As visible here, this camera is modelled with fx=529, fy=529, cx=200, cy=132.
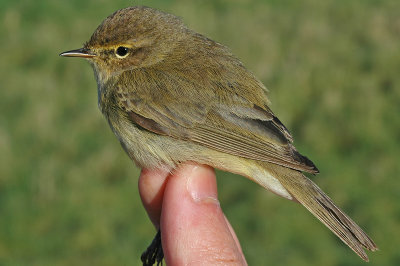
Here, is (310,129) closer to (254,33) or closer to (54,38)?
(254,33)

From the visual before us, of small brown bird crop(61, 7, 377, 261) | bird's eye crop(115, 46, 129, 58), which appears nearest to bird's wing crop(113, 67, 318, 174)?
small brown bird crop(61, 7, 377, 261)

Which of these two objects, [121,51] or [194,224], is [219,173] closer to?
[121,51]

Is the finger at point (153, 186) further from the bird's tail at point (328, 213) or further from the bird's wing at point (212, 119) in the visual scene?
the bird's tail at point (328, 213)

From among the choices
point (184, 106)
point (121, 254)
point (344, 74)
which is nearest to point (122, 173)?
point (121, 254)

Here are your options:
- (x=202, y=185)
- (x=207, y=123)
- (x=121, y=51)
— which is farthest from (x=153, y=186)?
(x=121, y=51)

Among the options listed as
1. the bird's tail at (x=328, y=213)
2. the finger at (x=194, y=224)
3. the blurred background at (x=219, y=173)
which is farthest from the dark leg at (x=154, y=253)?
the blurred background at (x=219, y=173)
